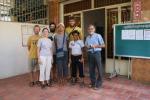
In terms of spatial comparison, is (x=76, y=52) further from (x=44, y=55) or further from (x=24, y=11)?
(x=24, y=11)

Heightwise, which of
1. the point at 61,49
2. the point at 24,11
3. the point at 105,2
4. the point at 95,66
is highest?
the point at 105,2

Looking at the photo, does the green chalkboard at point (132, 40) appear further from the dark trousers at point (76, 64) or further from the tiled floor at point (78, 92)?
the dark trousers at point (76, 64)

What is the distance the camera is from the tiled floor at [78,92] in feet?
14.1

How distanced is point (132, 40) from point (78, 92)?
2.01m

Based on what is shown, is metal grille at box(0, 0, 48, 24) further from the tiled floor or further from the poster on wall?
the tiled floor

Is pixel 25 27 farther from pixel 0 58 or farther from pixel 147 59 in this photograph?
pixel 147 59

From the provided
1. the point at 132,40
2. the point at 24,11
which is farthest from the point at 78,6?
the point at 132,40

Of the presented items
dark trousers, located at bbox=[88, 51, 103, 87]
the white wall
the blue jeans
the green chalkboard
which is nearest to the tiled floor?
dark trousers, located at bbox=[88, 51, 103, 87]

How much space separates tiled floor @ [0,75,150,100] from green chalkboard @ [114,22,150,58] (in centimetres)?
77

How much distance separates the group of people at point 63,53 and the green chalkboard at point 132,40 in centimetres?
108

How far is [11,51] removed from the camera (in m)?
6.35

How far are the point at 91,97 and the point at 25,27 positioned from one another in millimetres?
3572

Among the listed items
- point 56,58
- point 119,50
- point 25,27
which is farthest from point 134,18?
point 25,27

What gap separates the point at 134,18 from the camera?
540 cm
